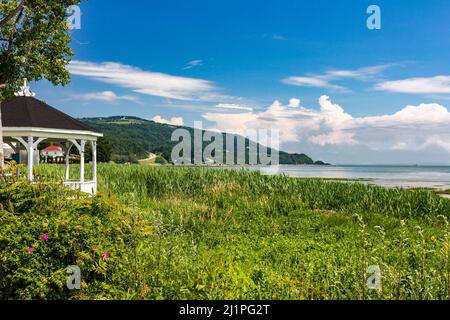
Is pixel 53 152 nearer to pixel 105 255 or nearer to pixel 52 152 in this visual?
pixel 52 152

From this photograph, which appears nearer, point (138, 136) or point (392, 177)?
point (392, 177)

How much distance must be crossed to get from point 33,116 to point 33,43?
9.68 feet

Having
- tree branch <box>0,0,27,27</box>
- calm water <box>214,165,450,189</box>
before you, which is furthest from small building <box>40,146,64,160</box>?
tree branch <box>0,0,27,27</box>

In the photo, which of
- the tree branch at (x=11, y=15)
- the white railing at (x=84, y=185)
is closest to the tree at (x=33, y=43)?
the tree branch at (x=11, y=15)

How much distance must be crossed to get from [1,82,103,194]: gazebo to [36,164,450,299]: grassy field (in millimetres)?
3077

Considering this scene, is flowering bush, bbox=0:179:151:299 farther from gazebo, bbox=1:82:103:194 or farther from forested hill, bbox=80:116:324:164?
forested hill, bbox=80:116:324:164

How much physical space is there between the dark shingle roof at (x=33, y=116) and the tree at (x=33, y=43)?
73cm

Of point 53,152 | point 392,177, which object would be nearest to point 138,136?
point 53,152

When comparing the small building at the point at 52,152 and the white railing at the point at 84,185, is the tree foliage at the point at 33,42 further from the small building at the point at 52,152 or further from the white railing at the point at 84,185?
the small building at the point at 52,152

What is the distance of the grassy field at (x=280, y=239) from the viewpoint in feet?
18.8

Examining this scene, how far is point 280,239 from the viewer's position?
38.4 feet
